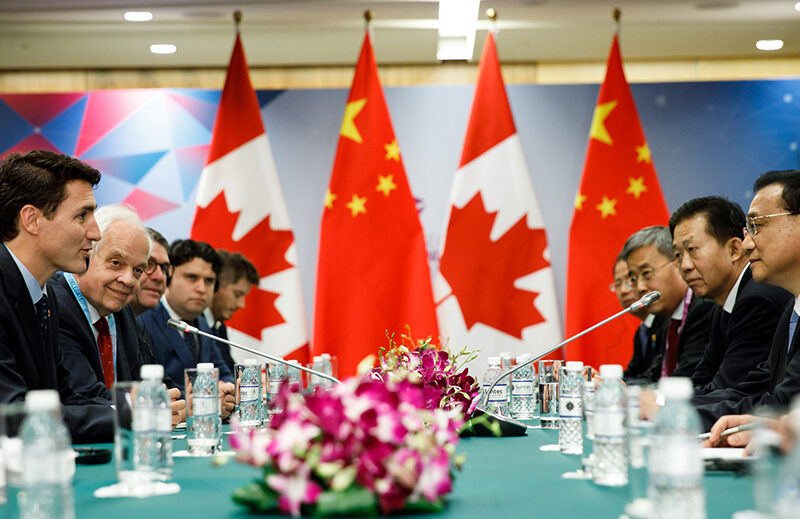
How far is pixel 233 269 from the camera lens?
5535mm

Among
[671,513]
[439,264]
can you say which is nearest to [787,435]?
[671,513]

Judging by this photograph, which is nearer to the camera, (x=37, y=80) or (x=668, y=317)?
(x=668, y=317)

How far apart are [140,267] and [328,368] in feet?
2.88

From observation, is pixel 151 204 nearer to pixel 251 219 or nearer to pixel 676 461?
pixel 251 219

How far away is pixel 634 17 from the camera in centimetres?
566

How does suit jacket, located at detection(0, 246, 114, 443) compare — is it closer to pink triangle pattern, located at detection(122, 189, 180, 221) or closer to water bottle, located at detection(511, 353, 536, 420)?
water bottle, located at detection(511, 353, 536, 420)

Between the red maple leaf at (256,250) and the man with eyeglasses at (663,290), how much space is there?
225 centimetres

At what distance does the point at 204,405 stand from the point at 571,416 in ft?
3.20

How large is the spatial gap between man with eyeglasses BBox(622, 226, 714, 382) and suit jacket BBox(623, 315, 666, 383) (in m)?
0.04

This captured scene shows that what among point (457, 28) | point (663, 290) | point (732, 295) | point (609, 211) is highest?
point (457, 28)

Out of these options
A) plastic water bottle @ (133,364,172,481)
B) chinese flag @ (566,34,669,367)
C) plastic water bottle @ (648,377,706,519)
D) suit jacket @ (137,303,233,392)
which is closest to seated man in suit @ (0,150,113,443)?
plastic water bottle @ (133,364,172,481)

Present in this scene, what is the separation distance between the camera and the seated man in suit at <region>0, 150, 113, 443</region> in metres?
2.64

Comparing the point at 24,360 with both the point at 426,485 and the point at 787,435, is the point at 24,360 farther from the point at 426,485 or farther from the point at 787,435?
the point at 787,435

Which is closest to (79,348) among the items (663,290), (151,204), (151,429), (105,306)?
(105,306)
